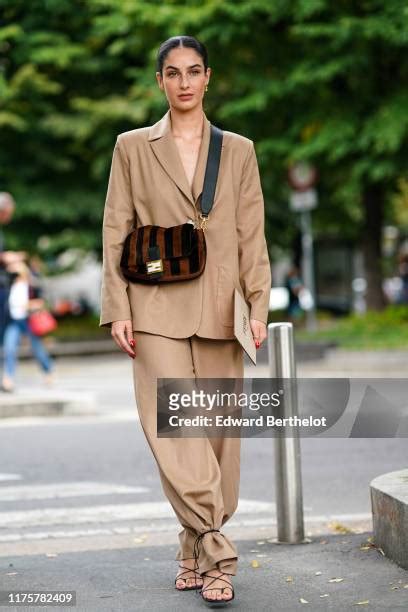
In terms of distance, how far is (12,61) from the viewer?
87.7ft

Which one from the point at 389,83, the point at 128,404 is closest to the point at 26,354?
the point at 389,83

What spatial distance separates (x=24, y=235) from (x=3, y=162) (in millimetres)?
1399

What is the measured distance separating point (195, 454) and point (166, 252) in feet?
2.44

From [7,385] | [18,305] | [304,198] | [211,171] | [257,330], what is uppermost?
[304,198]

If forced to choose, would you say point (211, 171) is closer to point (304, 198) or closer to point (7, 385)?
point (7, 385)

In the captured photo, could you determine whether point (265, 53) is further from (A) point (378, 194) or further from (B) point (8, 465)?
(B) point (8, 465)

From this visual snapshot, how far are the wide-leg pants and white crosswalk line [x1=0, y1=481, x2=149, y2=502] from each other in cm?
327

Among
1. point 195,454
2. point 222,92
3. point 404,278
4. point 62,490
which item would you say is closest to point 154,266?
point 195,454

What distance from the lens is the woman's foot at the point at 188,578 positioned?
5.39 m

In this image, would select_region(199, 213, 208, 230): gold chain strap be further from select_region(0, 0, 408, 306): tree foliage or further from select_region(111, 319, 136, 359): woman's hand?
select_region(0, 0, 408, 306): tree foliage

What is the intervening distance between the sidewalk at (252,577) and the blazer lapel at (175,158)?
147 cm

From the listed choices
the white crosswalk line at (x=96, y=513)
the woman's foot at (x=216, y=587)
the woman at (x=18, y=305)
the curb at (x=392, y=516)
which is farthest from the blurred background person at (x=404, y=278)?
the woman's foot at (x=216, y=587)

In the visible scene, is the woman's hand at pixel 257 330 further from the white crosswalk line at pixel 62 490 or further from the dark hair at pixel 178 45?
the white crosswalk line at pixel 62 490

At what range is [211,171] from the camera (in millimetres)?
5375
